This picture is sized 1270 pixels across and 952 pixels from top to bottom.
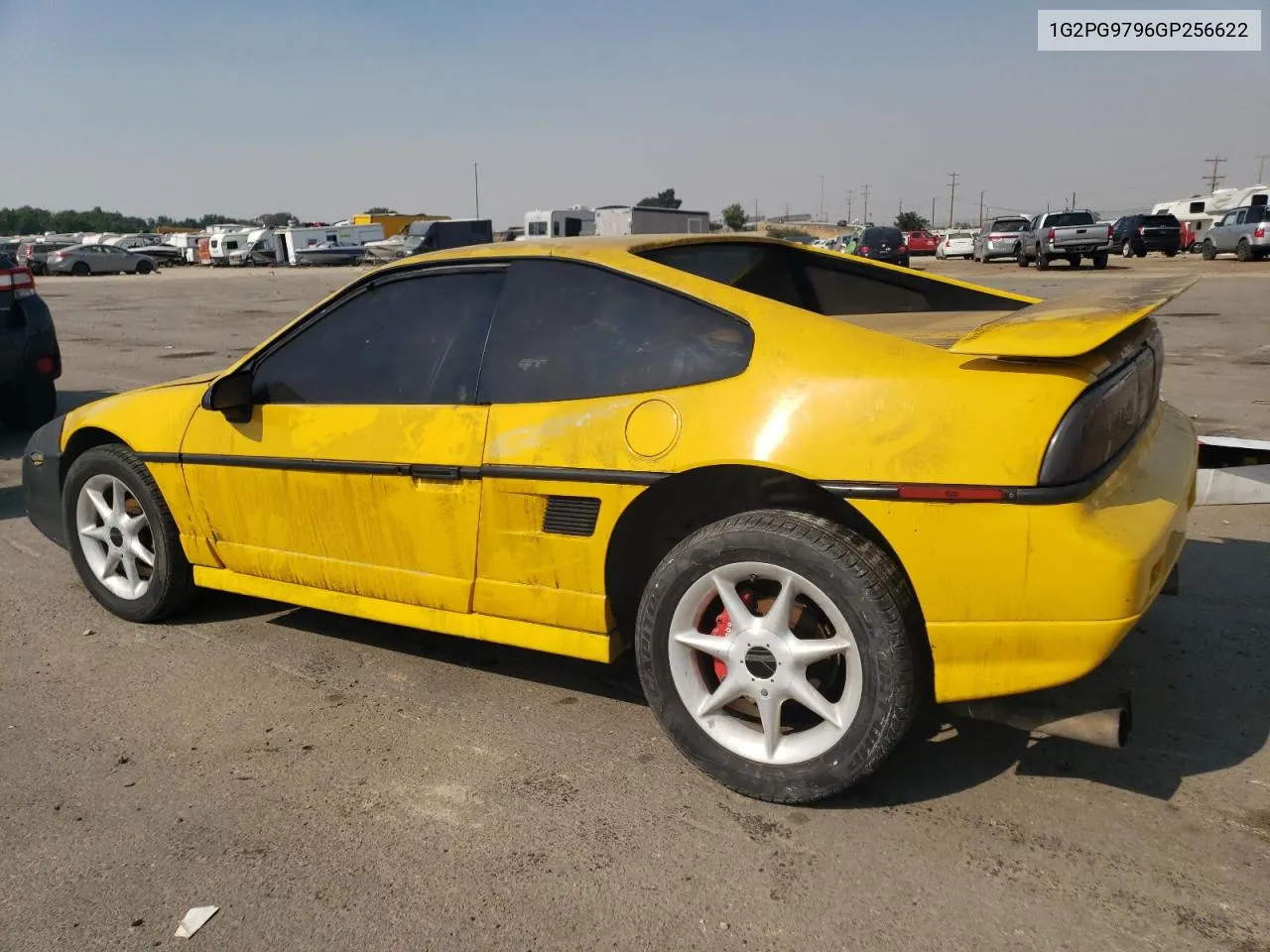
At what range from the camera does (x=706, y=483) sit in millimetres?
3002

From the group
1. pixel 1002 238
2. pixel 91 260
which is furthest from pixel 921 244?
pixel 91 260

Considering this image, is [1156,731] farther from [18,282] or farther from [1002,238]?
[1002,238]

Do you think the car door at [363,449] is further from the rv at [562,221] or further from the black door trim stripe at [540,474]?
the rv at [562,221]

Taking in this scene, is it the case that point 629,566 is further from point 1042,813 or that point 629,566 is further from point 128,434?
point 128,434

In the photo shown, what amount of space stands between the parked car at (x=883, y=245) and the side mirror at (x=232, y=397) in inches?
1164

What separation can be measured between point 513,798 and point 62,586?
121 inches

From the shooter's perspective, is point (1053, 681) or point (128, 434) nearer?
point (1053, 681)

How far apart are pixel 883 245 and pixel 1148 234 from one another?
11.3 metres

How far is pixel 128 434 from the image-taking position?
4.14 metres

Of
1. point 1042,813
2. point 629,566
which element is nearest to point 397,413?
point 629,566

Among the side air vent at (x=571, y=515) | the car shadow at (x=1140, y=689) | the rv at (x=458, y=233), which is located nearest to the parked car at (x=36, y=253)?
the rv at (x=458, y=233)

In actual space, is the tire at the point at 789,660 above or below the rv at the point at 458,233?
below

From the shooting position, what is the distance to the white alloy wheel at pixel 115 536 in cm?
422

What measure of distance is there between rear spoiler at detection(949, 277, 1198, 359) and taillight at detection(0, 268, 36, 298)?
7632mm
